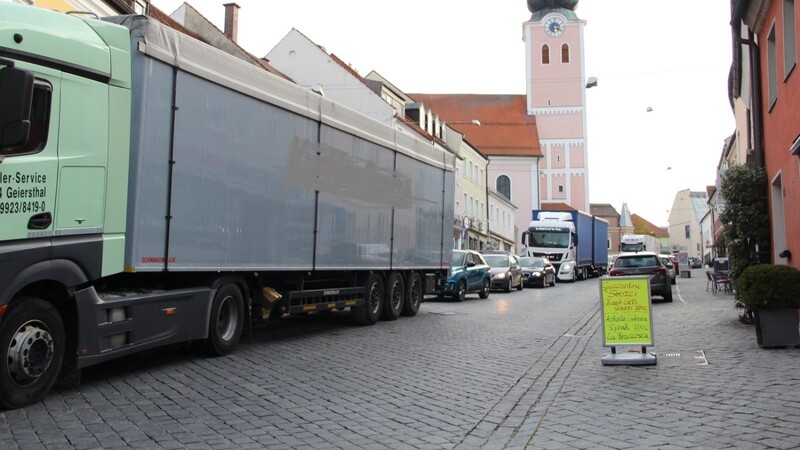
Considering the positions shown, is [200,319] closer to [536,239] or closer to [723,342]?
[723,342]

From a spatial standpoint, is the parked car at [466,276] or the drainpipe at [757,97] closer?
the drainpipe at [757,97]

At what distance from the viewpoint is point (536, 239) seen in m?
38.8

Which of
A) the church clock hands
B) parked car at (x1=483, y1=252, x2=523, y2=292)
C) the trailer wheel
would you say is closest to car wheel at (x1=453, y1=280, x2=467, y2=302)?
parked car at (x1=483, y1=252, x2=523, y2=292)

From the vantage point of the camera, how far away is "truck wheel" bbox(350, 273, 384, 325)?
536 inches

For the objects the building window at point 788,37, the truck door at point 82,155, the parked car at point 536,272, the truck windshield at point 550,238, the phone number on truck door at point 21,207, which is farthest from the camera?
the truck windshield at point 550,238

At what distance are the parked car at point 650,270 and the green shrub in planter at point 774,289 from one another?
37.2ft

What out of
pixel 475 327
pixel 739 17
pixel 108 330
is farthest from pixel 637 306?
pixel 739 17

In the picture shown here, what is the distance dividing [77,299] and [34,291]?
1.20ft

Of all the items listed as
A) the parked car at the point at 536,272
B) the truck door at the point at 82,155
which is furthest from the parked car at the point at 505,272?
the truck door at the point at 82,155

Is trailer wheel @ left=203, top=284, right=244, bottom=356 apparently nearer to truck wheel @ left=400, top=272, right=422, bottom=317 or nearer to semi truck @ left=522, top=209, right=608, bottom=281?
truck wheel @ left=400, top=272, right=422, bottom=317

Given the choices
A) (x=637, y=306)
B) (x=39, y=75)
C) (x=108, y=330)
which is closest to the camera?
(x=39, y=75)

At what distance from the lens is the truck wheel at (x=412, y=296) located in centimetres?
1572

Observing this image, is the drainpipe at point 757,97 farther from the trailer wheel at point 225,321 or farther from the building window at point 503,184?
the building window at point 503,184

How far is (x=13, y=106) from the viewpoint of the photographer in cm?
590
